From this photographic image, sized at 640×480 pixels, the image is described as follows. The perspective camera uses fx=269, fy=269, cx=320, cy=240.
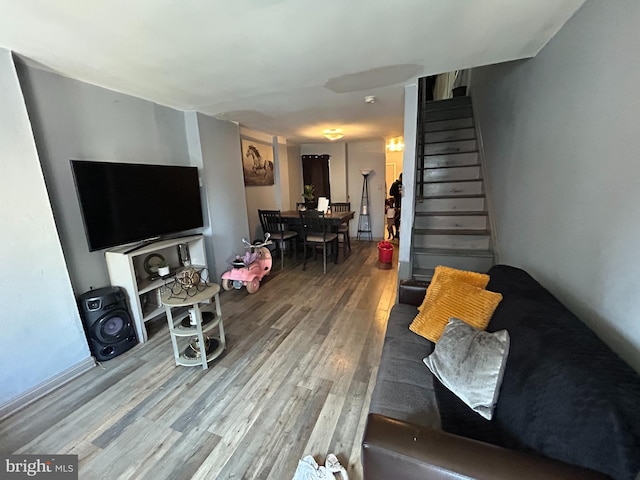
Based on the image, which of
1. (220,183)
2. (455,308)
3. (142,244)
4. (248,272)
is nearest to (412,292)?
(455,308)

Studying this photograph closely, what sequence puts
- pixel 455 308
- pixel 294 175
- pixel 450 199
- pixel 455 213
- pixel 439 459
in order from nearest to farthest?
pixel 439 459 < pixel 455 308 < pixel 455 213 < pixel 450 199 < pixel 294 175

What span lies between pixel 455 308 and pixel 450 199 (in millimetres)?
2046

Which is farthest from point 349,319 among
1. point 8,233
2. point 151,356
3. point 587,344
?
point 8,233

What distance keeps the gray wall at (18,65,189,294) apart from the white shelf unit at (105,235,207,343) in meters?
0.15

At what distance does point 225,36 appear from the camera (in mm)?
1533

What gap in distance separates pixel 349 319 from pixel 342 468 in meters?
1.48

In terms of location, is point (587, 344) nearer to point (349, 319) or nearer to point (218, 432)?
point (218, 432)

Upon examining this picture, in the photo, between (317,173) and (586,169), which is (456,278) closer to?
(586,169)

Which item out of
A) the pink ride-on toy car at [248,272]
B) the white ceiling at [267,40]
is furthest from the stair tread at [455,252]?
the pink ride-on toy car at [248,272]

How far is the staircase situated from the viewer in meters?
2.81

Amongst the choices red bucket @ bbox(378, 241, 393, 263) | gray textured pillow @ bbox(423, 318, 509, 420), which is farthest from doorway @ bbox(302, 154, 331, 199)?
gray textured pillow @ bbox(423, 318, 509, 420)

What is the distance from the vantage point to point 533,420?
0.87 metres

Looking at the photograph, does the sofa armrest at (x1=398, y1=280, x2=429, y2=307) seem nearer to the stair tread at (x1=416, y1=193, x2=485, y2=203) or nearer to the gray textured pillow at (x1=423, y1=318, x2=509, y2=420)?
the gray textured pillow at (x1=423, y1=318, x2=509, y2=420)

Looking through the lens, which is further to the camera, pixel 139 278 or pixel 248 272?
pixel 248 272
